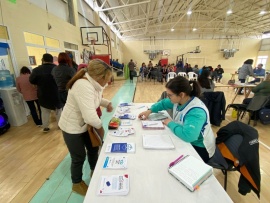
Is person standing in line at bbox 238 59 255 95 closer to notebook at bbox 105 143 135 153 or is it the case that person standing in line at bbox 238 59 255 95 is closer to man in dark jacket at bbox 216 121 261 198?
man in dark jacket at bbox 216 121 261 198

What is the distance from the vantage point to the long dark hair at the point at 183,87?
3.93 feet

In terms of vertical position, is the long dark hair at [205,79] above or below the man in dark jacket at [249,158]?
above

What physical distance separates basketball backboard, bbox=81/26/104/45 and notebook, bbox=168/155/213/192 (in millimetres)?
7147

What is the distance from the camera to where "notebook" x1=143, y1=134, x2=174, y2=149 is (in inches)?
40.0

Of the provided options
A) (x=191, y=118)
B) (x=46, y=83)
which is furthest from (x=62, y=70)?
(x=191, y=118)

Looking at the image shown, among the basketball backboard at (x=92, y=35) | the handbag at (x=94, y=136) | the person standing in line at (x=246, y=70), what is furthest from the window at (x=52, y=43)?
the person standing in line at (x=246, y=70)

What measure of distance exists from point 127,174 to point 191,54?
16.6 meters

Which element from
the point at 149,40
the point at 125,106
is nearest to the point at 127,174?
the point at 125,106

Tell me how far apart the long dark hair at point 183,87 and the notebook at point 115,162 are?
663 mm

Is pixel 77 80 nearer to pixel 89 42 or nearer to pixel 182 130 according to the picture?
pixel 182 130

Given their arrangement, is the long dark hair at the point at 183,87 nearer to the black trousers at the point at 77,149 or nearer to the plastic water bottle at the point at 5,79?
the black trousers at the point at 77,149

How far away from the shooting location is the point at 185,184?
693mm

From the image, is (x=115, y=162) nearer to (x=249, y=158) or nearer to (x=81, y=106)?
(x=81, y=106)

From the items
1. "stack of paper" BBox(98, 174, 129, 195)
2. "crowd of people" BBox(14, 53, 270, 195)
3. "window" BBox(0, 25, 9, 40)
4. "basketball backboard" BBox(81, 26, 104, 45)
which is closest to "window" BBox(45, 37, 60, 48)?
"window" BBox(0, 25, 9, 40)
